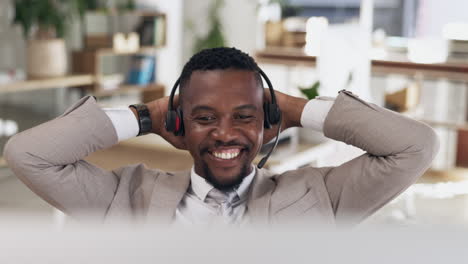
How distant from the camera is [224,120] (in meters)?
0.98

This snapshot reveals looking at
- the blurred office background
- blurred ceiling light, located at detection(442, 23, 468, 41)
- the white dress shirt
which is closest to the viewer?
the white dress shirt

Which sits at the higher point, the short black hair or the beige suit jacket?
the short black hair

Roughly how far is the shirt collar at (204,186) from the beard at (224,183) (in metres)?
0.02

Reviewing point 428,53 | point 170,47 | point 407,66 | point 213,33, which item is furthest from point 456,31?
point 170,47

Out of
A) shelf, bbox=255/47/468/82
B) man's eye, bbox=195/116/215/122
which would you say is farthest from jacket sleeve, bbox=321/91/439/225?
shelf, bbox=255/47/468/82

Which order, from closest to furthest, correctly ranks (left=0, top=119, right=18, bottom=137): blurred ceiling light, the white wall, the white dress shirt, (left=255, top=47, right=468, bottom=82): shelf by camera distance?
the white dress shirt → (left=255, top=47, right=468, bottom=82): shelf → (left=0, top=119, right=18, bottom=137): blurred ceiling light → the white wall

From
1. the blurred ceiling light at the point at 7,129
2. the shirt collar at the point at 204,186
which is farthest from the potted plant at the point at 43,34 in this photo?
the shirt collar at the point at 204,186

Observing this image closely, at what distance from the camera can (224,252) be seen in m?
0.19

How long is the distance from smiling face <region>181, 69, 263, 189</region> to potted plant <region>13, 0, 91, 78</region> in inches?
152

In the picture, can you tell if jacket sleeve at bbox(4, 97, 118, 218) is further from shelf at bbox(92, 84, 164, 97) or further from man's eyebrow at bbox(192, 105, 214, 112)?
shelf at bbox(92, 84, 164, 97)

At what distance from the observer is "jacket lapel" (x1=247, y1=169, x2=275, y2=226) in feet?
3.42

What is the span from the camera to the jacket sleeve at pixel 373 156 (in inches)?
40.4

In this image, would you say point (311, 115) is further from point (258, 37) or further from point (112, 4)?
point (258, 37)

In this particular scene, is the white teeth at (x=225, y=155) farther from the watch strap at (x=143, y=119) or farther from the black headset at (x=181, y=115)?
the watch strap at (x=143, y=119)
